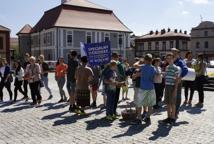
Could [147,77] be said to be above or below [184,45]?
below

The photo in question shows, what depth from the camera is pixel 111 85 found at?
9789 mm

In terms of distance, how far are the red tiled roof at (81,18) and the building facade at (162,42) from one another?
19.0m

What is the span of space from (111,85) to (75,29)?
49304 millimetres

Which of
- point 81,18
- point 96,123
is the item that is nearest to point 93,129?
point 96,123

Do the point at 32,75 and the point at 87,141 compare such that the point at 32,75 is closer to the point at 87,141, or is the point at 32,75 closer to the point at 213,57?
the point at 87,141

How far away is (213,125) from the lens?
30.1 ft

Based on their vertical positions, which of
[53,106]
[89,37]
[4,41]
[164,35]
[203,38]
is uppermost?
[164,35]

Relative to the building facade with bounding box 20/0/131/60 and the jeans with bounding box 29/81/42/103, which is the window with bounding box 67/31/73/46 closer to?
the building facade with bounding box 20/0/131/60

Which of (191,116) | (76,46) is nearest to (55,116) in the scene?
(191,116)

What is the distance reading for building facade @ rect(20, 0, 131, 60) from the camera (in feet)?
188

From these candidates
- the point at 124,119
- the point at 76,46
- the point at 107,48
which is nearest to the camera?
the point at 124,119

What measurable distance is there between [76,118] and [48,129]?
1.50 m

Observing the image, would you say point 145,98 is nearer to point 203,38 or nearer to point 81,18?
point 81,18

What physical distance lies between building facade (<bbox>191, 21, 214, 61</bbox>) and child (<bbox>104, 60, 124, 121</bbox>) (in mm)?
75108
